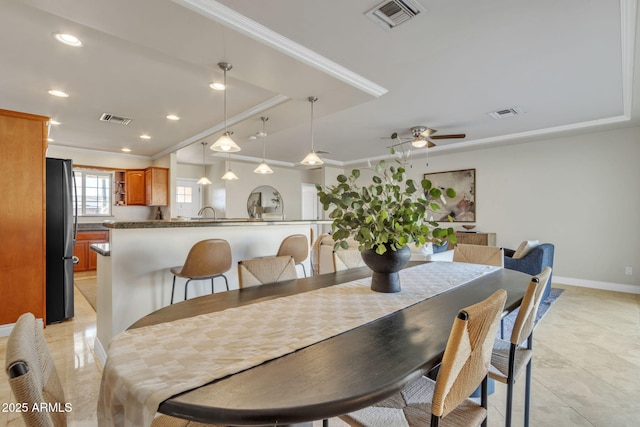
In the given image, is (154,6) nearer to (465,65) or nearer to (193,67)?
(193,67)

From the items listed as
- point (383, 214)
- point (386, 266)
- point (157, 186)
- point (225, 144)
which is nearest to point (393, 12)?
point (383, 214)

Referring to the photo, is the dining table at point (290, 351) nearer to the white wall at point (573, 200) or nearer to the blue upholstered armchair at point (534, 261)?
the blue upholstered armchair at point (534, 261)

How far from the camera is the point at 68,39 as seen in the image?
2.34m

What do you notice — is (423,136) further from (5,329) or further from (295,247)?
(5,329)

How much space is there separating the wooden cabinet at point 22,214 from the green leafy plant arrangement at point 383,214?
3364 millimetres

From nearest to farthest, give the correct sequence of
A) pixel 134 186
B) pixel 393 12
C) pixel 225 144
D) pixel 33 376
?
pixel 33 376 < pixel 393 12 < pixel 225 144 < pixel 134 186

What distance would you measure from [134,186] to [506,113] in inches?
277

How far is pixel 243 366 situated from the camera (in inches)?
31.6

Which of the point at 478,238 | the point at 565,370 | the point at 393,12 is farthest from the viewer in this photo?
the point at 478,238

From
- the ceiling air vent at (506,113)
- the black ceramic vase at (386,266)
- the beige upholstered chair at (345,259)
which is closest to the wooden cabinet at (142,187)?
the beige upholstered chair at (345,259)

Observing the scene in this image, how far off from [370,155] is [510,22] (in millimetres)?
5022

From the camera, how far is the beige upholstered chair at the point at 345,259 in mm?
2418

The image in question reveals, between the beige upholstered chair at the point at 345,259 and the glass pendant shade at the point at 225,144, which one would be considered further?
the glass pendant shade at the point at 225,144

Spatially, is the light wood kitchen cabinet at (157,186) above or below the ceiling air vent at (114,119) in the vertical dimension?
below
